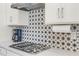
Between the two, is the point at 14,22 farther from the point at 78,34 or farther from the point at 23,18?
the point at 78,34

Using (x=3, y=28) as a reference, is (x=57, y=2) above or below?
above

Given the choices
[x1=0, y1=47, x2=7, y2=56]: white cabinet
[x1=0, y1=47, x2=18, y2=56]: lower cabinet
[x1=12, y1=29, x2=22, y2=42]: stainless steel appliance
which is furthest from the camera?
[x1=12, y1=29, x2=22, y2=42]: stainless steel appliance

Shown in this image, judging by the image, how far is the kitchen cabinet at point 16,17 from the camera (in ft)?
6.96

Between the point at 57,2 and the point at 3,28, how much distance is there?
1596 mm

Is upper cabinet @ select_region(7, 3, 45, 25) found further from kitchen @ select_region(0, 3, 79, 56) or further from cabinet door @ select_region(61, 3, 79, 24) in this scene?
cabinet door @ select_region(61, 3, 79, 24)

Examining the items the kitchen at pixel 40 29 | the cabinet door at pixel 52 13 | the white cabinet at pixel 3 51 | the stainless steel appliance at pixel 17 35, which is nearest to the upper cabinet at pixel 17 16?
the kitchen at pixel 40 29

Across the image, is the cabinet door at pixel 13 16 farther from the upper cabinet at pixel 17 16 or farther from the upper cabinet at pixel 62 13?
the upper cabinet at pixel 62 13

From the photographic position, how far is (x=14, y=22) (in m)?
2.10

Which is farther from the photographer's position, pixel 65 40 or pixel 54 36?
pixel 54 36

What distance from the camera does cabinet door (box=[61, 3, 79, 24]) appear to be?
1.06 m

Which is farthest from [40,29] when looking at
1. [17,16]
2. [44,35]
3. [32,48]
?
[17,16]

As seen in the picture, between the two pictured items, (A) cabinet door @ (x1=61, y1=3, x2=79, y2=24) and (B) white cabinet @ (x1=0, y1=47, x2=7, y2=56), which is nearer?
(A) cabinet door @ (x1=61, y1=3, x2=79, y2=24)

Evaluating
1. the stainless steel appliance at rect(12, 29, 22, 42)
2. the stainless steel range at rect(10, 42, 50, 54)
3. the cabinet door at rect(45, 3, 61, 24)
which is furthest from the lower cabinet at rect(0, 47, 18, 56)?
the cabinet door at rect(45, 3, 61, 24)

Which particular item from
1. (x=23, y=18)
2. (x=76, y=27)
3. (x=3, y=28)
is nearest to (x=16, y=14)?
(x=23, y=18)
